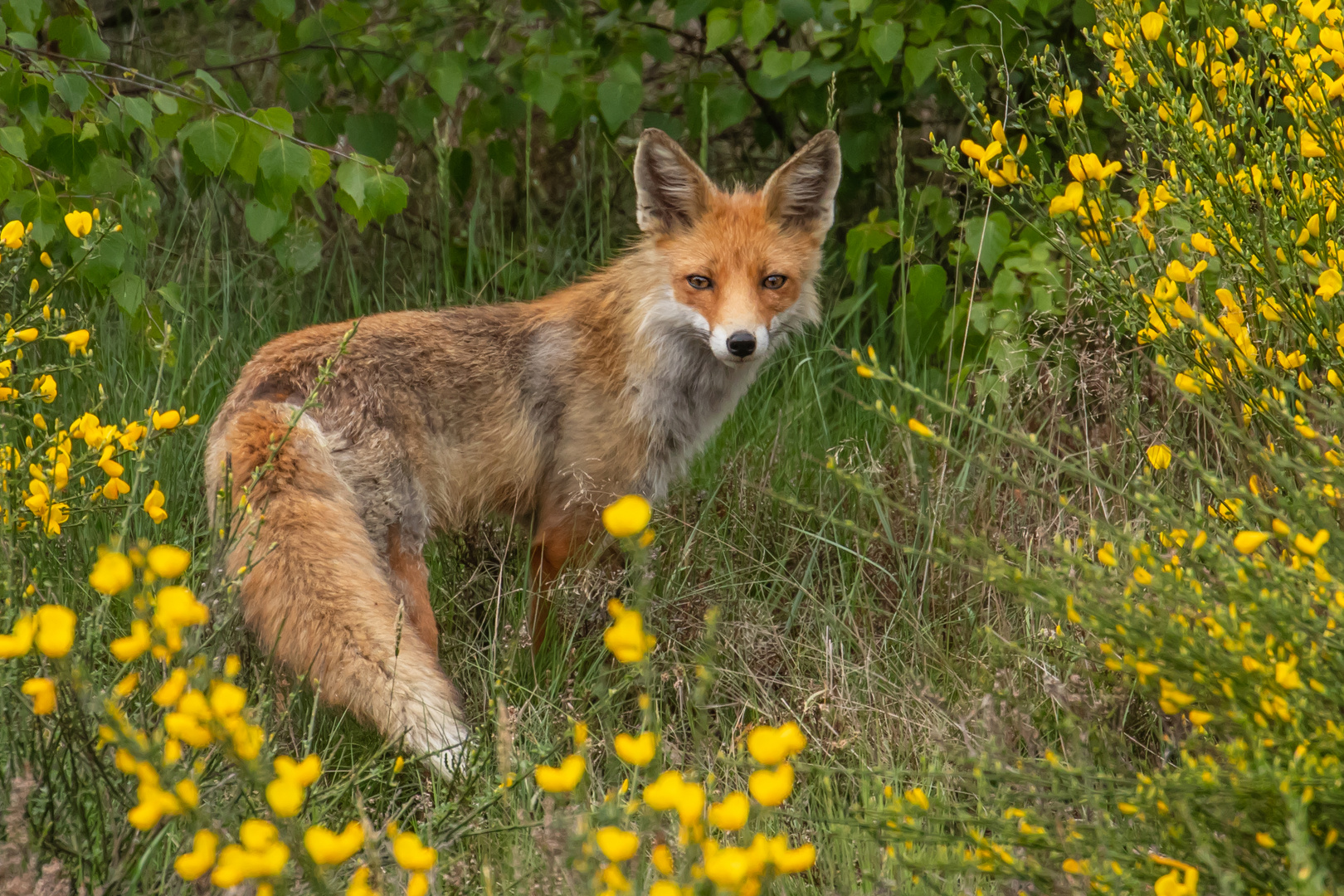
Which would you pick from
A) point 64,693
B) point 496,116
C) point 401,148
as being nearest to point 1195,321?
point 64,693

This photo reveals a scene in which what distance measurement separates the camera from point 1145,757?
2.78 meters

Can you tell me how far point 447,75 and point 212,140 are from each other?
1347 millimetres

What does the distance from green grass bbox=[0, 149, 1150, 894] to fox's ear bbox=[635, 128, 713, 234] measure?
74cm

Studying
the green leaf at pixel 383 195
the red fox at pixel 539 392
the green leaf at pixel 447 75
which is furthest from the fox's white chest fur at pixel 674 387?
the green leaf at pixel 447 75

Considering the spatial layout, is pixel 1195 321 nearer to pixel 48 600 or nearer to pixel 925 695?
pixel 925 695

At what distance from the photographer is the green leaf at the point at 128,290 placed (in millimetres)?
3271

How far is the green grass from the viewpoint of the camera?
82.3 inches

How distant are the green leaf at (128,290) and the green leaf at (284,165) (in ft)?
1.58

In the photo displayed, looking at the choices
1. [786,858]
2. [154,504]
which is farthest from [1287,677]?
[154,504]

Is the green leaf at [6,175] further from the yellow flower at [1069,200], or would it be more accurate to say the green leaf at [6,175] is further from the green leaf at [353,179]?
the yellow flower at [1069,200]

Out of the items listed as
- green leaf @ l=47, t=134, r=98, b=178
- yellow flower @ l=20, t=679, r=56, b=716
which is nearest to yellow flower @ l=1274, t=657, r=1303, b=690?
yellow flower @ l=20, t=679, r=56, b=716

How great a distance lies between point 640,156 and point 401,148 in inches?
101

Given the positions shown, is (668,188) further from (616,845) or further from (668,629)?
(616,845)

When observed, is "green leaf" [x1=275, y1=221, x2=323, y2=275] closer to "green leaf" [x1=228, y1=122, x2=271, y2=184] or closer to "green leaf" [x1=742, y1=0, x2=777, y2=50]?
"green leaf" [x1=228, y1=122, x2=271, y2=184]
